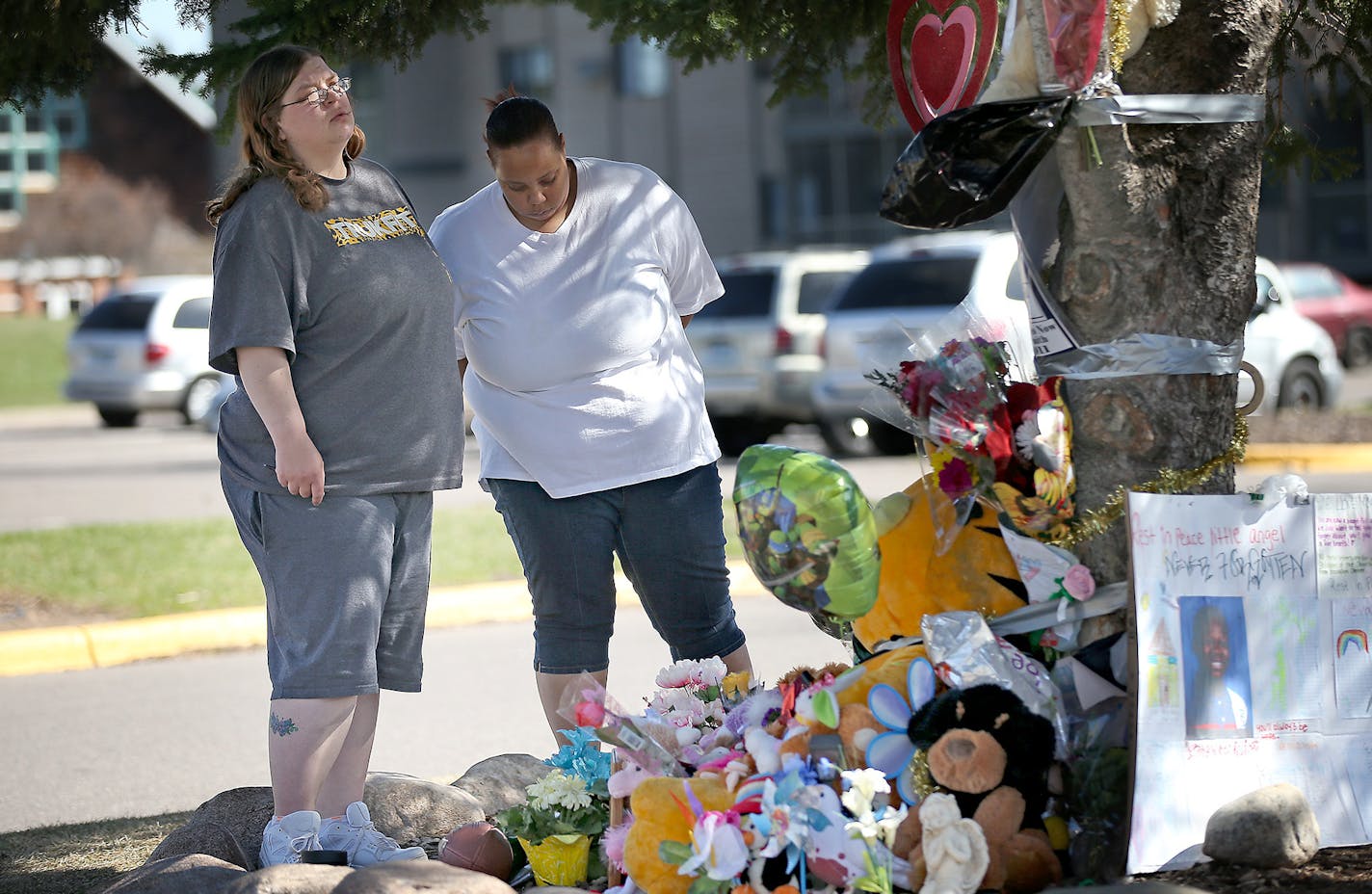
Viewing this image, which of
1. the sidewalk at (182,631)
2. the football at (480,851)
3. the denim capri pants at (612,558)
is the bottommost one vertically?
the sidewalk at (182,631)

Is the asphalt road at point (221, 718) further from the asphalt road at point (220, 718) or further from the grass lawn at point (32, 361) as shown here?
the grass lawn at point (32, 361)

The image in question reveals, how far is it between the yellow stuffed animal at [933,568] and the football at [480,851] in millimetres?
956

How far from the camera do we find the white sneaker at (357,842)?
3562mm

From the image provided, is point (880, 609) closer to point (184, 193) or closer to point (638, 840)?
point (638, 840)

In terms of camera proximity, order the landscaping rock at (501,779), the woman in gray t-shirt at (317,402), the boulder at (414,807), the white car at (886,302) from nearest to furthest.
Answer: the woman in gray t-shirt at (317,402) < the boulder at (414,807) < the landscaping rock at (501,779) < the white car at (886,302)

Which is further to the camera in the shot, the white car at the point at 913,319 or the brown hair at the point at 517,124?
the white car at the point at 913,319

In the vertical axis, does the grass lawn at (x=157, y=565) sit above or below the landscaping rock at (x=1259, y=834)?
below

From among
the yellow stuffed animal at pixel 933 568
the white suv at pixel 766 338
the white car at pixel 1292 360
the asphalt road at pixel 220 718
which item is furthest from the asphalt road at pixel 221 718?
the white car at pixel 1292 360

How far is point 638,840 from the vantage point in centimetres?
310

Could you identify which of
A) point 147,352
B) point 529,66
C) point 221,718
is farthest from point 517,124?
point 529,66

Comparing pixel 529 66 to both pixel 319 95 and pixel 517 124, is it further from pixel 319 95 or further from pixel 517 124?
pixel 319 95

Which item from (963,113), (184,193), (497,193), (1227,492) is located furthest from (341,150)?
(184,193)

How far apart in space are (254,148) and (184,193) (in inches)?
1701

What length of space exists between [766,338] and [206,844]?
36.6 ft
